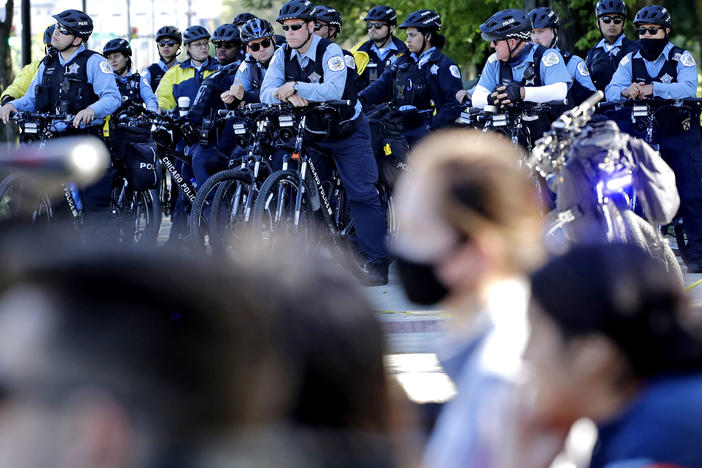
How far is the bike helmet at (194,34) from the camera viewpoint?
14531 mm

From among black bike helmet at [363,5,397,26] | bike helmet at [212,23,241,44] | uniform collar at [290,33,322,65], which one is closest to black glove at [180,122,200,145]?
bike helmet at [212,23,241,44]

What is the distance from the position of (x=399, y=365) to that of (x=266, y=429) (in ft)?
21.8

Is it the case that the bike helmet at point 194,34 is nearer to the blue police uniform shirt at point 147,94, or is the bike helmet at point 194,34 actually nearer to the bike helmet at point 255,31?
the blue police uniform shirt at point 147,94

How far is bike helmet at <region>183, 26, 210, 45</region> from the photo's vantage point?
14531 millimetres

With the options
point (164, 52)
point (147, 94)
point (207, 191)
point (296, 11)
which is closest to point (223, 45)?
point (147, 94)

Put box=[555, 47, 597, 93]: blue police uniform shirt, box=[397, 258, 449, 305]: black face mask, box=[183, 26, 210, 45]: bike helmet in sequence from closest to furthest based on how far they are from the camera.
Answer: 1. box=[397, 258, 449, 305]: black face mask
2. box=[555, 47, 597, 93]: blue police uniform shirt
3. box=[183, 26, 210, 45]: bike helmet

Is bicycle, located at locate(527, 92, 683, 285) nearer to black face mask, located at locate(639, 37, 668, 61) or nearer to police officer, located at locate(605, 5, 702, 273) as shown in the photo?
police officer, located at locate(605, 5, 702, 273)

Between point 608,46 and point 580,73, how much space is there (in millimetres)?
1291

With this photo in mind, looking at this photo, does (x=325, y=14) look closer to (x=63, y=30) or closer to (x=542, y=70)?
(x=542, y=70)

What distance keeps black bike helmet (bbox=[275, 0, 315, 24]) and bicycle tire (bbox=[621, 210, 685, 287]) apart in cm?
388

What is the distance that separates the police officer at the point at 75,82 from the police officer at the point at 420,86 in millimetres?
2771

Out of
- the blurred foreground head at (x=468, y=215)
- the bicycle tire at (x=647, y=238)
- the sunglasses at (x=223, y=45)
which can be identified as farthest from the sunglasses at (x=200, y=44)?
the blurred foreground head at (x=468, y=215)

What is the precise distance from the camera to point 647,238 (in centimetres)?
728

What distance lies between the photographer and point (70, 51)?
38.5 feet
